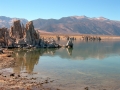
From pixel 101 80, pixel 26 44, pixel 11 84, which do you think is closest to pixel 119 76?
pixel 101 80

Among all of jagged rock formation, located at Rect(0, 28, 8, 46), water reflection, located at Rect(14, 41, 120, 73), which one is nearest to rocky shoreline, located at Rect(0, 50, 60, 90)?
water reflection, located at Rect(14, 41, 120, 73)

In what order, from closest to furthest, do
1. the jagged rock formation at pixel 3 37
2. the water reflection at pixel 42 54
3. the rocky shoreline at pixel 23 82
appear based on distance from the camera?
the rocky shoreline at pixel 23 82
the water reflection at pixel 42 54
the jagged rock formation at pixel 3 37

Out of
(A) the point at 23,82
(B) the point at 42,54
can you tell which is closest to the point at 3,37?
(B) the point at 42,54

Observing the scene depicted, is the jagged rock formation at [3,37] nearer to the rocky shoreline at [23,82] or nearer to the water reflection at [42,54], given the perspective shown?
the water reflection at [42,54]

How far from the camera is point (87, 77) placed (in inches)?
1316

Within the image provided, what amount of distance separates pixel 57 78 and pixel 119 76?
10.4 metres

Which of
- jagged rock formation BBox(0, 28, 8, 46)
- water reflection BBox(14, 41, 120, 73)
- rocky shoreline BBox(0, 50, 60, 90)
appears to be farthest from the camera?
jagged rock formation BBox(0, 28, 8, 46)

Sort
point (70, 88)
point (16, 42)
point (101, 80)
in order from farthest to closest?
point (16, 42) → point (101, 80) → point (70, 88)

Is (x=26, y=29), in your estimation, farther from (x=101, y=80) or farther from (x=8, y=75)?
(x=101, y=80)

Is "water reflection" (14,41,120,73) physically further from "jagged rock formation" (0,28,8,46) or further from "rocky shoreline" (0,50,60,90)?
"jagged rock formation" (0,28,8,46)

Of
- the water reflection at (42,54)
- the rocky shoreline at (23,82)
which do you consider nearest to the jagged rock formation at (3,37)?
the water reflection at (42,54)

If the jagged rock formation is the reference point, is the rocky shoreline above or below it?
below

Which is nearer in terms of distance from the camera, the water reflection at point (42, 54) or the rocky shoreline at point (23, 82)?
the rocky shoreline at point (23, 82)

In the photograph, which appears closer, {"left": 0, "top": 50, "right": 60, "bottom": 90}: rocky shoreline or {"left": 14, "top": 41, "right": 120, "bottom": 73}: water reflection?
{"left": 0, "top": 50, "right": 60, "bottom": 90}: rocky shoreline
